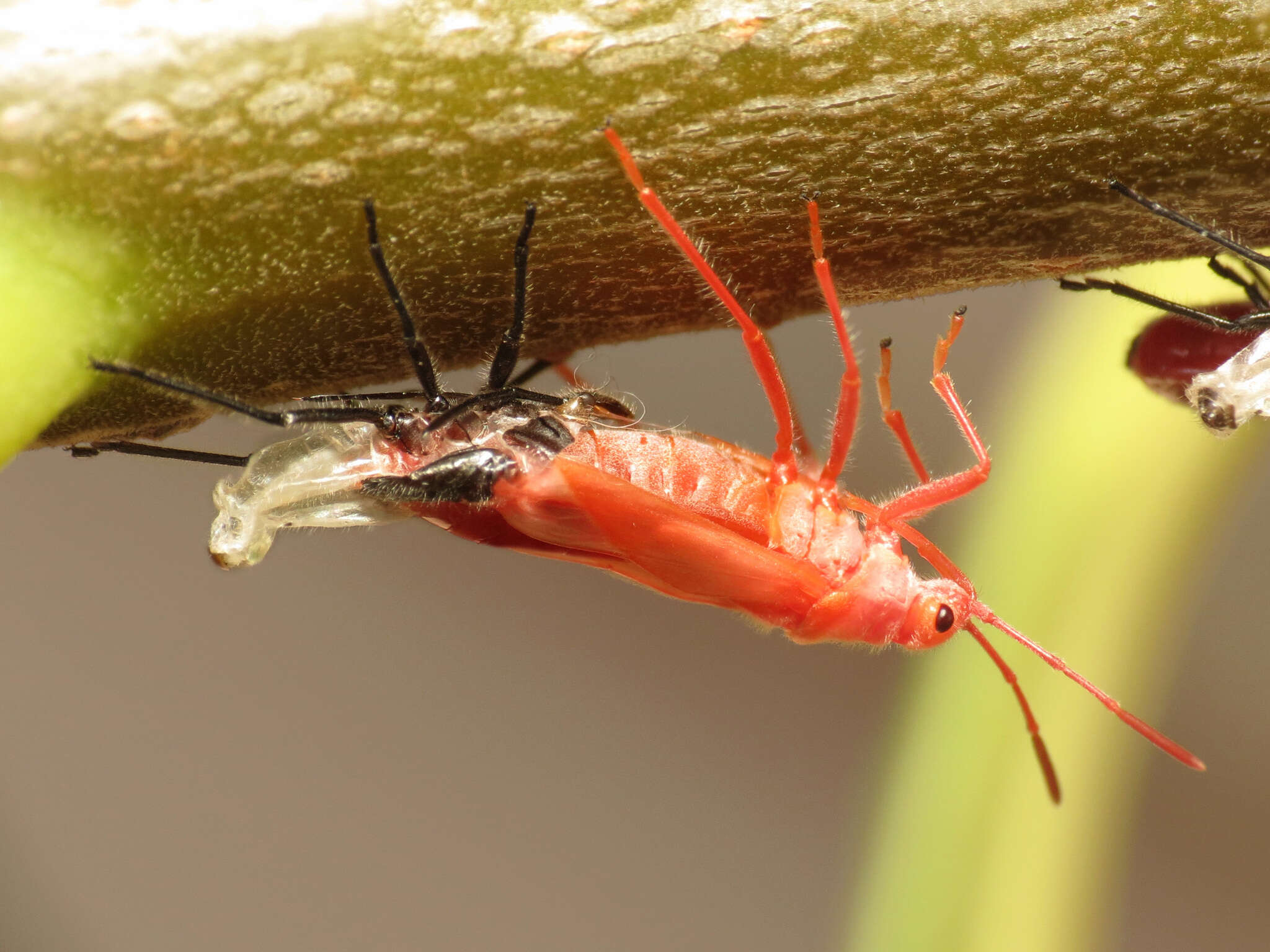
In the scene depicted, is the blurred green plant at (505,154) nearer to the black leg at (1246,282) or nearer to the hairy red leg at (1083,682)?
the black leg at (1246,282)

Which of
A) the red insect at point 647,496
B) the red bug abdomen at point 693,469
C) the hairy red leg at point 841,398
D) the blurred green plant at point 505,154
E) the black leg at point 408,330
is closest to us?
the blurred green plant at point 505,154

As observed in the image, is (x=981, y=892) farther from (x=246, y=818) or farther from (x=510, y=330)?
(x=246, y=818)

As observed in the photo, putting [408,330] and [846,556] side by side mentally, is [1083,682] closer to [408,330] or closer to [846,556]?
[846,556]

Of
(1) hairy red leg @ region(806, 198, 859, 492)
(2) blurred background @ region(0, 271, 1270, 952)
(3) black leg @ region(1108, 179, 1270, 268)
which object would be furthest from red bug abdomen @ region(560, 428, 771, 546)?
(2) blurred background @ region(0, 271, 1270, 952)

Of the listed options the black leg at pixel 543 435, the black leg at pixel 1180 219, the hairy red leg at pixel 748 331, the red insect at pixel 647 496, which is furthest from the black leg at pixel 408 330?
the black leg at pixel 1180 219

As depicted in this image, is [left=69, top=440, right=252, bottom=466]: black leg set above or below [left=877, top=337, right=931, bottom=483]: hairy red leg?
below

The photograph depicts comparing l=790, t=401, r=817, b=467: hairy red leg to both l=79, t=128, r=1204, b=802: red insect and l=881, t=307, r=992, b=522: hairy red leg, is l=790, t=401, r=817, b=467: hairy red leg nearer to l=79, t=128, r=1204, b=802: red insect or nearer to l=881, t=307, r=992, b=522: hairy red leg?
l=79, t=128, r=1204, b=802: red insect

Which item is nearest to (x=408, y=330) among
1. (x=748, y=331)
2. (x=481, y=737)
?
(x=748, y=331)
